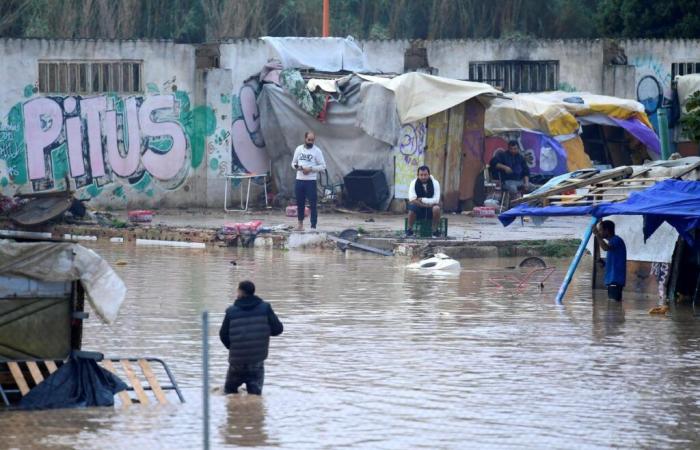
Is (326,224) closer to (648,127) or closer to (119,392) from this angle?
(648,127)

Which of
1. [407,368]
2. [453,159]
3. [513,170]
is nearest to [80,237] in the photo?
[453,159]

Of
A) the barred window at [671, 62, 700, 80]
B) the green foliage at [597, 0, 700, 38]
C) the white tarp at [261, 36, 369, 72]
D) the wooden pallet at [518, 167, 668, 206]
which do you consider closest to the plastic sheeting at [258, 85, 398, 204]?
the white tarp at [261, 36, 369, 72]

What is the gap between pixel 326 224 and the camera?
2700cm

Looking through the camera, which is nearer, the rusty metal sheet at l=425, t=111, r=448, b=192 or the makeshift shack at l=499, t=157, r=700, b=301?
the makeshift shack at l=499, t=157, r=700, b=301

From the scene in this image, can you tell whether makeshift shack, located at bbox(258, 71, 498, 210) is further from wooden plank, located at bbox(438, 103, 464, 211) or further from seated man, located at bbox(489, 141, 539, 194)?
seated man, located at bbox(489, 141, 539, 194)

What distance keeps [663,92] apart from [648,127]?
4079 millimetres

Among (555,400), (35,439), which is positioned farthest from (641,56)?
(35,439)

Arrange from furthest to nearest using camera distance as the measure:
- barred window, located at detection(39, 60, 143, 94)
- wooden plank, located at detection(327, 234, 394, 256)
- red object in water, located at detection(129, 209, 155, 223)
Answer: barred window, located at detection(39, 60, 143, 94), red object in water, located at detection(129, 209, 155, 223), wooden plank, located at detection(327, 234, 394, 256)

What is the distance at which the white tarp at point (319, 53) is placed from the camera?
30969 mm

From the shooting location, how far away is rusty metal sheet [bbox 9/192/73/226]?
25.5 metres

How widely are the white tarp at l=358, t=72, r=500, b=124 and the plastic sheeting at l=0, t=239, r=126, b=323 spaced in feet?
58.1

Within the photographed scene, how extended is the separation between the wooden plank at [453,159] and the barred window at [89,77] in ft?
20.9

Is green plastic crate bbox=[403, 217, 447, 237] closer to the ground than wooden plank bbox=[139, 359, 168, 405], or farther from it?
farther from it

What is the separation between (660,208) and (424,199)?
7.63 m
